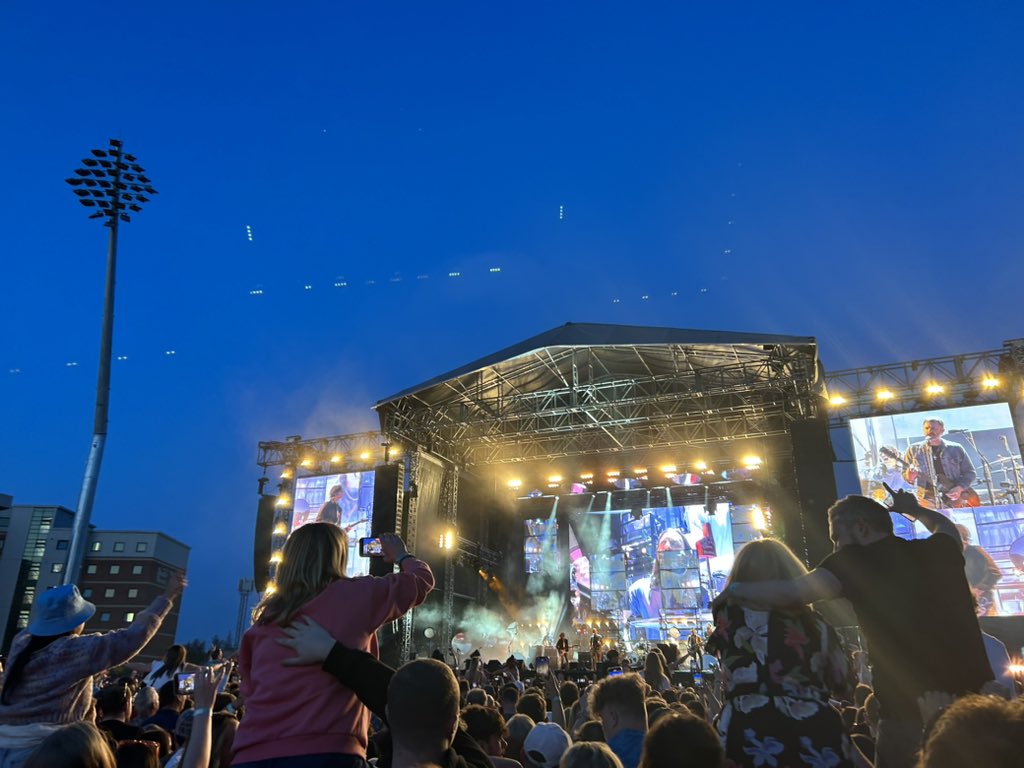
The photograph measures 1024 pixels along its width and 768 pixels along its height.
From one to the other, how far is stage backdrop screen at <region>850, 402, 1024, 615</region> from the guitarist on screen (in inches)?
0.8

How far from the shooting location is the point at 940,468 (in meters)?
16.4

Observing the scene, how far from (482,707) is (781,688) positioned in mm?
1492

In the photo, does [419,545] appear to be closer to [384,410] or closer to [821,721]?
[384,410]

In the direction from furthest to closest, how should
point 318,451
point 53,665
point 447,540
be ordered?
point 318,451 < point 447,540 < point 53,665

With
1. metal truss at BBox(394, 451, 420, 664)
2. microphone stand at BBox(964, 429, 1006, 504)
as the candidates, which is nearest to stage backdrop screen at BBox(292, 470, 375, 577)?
metal truss at BBox(394, 451, 420, 664)

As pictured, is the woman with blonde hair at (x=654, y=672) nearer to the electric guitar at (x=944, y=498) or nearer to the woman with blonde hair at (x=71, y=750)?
the woman with blonde hair at (x=71, y=750)

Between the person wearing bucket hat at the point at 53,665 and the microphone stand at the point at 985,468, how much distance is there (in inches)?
700

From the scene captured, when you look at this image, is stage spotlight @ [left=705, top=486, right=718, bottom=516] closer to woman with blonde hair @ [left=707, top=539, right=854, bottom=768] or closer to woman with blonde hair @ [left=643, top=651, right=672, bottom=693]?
woman with blonde hair @ [left=643, top=651, right=672, bottom=693]

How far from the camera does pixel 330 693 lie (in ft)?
7.02

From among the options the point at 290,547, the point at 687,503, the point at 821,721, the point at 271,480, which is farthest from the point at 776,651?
the point at 271,480

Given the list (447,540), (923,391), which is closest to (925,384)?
(923,391)

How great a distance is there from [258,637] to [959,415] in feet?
60.4

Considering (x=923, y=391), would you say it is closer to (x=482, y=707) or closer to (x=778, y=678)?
(x=482, y=707)

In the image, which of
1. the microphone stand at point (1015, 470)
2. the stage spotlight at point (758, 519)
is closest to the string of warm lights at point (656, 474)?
the stage spotlight at point (758, 519)
